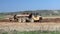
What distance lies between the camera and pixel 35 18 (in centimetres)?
3675

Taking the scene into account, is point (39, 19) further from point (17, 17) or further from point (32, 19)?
point (17, 17)

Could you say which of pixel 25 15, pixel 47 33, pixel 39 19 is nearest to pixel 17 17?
pixel 25 15

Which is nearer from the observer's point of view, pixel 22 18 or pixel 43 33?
pixel 43 33

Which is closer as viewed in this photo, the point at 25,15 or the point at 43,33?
the point at 43,33

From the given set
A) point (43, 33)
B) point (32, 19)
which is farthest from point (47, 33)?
point (32, 19)

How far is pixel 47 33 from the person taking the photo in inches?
698

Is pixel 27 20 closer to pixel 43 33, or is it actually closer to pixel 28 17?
pixel 28 17

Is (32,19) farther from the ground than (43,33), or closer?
closer

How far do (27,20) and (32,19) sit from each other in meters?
0.92

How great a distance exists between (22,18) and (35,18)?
2.21m

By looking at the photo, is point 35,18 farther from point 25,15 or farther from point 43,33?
point 43,33

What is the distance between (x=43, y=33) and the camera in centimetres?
1761

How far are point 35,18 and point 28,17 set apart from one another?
1249 mm

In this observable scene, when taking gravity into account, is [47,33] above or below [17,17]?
above
